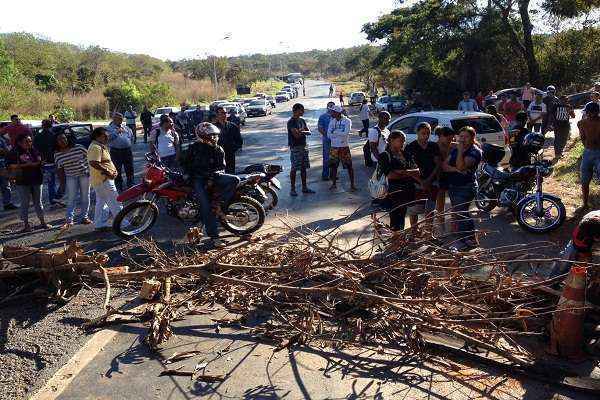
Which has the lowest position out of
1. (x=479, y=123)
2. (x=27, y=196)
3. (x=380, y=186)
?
(x=27, y=196)

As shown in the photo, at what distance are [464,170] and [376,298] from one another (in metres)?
2.76

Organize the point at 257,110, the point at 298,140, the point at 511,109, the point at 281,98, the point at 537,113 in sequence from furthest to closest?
the point at 281,98, the point at 257,110, the point at 511,109, the point at 537,113, the point at 298,140

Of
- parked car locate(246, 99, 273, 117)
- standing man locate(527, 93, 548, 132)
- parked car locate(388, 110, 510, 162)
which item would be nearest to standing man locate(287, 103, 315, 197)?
parked car locate(388, 110, 510, 162)

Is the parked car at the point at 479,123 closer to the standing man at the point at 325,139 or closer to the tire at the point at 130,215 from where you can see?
the standing man at the point at 325,139

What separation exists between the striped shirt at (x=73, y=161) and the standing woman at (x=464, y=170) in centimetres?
541

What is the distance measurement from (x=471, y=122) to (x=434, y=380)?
25.5 feet

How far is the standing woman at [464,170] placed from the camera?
6297 millimetres

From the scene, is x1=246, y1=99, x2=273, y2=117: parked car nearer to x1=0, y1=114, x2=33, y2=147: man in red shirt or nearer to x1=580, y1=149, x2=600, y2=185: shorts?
x1=0, y1=114, x2=33, y2=147: man in red shirt

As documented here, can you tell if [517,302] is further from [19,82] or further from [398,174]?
[19,82]

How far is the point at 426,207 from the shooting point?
666 cm

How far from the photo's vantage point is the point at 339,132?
9.88 m

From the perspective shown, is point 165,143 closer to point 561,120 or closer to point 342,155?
point 342,155

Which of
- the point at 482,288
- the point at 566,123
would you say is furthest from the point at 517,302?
the point at 566,123

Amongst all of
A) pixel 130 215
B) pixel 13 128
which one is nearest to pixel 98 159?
Answer: pixel 130 215
